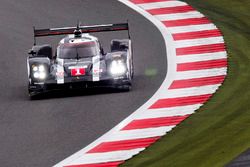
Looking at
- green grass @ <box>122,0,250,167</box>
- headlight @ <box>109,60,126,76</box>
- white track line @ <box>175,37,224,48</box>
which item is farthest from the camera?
white track line @ <box>175,37,224,48</box>

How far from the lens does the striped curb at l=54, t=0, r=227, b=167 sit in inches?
808

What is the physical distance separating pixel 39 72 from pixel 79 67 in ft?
3.19

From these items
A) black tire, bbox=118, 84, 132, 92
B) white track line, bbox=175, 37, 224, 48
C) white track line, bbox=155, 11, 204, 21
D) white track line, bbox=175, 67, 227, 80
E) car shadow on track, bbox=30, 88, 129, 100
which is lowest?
car shadow on track, bbox=30, 88, 129, 100

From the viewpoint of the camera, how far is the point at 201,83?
25312 mm

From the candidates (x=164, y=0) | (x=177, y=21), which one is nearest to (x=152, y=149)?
(x=177, y=21)

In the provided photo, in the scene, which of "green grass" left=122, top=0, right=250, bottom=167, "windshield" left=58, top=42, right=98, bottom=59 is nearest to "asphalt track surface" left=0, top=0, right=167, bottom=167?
"windshield" left=58, top=42, right=98, bottom=59

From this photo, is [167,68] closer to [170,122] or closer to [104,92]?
[104,92]

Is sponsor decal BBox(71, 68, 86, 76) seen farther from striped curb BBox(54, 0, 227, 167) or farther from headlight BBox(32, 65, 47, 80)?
striped curb BBox(54, 0, 227, 167)

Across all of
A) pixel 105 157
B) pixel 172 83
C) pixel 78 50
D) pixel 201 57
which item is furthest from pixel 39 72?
pixel 105 157

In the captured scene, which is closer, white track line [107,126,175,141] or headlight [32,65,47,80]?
white track line [107,126,175,141]

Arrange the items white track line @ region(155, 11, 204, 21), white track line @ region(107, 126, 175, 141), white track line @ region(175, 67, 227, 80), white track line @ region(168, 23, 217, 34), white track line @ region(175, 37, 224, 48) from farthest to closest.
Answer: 1. white track line @ region(155, 11, 204, 21)
2. white track line @ region(168, 23, 217, 34)
3. white track line @ region(175, 37, 224, 48)
4. white track line @ region(175, 67, 227, 80)
5. white track line @ region(107, 126, 175, 141)

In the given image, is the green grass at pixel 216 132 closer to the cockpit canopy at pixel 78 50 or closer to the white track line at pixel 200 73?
the white track line at pixel 200 73

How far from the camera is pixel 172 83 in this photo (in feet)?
83.8

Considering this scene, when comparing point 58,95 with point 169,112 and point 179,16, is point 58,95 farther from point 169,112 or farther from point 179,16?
point 179,16
